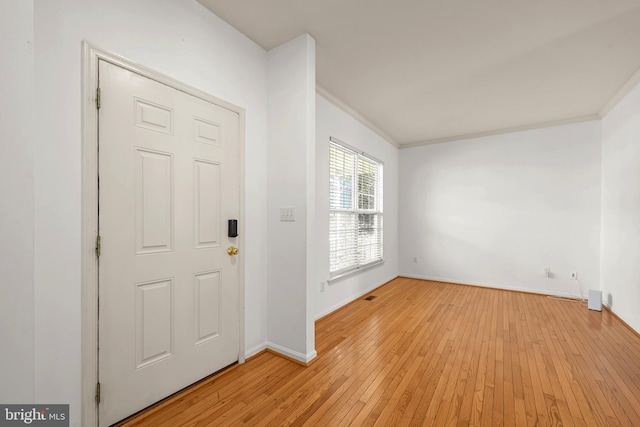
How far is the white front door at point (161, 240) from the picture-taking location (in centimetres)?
156

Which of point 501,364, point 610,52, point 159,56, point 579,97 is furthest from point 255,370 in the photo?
point 579,97

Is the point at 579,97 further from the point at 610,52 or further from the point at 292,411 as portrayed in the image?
the point at 292,411

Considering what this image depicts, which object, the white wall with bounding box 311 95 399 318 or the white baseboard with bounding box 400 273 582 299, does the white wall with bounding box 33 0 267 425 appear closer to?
the white wall with bounding box 311 95 399 318

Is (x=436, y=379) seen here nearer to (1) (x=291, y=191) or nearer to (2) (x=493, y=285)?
(1) (x=291, y=191)

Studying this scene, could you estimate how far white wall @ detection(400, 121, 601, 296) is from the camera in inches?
167

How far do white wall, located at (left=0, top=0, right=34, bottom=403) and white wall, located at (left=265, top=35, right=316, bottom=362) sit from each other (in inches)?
65.0

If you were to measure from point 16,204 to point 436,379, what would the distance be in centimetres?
270

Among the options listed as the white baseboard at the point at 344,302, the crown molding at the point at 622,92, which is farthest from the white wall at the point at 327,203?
the crown molding at the point at 622,92

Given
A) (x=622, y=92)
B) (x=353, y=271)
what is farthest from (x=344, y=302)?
(x=622, y=92)

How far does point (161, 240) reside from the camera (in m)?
1.79

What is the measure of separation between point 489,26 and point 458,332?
9.92 ft

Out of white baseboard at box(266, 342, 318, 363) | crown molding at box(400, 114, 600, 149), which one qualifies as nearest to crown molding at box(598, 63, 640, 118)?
crown molding at box(400, 114, 600, 149)

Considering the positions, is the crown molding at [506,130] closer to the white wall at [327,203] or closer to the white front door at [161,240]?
the white wall at [327,203]

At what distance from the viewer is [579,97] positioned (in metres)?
3.54
